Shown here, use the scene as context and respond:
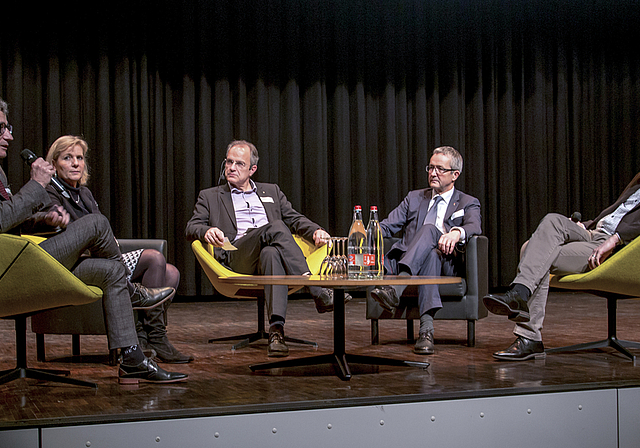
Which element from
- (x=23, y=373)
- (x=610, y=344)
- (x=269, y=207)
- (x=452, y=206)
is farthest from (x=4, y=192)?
(x=610, y=344)

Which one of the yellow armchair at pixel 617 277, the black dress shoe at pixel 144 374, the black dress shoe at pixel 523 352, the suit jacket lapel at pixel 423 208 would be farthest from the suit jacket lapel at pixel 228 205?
the yellow armchair at pixel 617 277

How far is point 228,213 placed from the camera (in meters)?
3.42

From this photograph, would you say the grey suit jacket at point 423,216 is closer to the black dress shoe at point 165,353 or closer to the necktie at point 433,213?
the necktie at point 433,213

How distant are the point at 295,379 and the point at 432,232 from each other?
1194 mm

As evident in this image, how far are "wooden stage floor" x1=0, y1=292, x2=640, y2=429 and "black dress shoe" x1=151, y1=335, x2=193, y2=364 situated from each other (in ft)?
0.23

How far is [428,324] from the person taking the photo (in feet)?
9.78

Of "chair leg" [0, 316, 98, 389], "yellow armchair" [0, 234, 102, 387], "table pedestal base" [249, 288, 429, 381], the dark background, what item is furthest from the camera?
the dark background

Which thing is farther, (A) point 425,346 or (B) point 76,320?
(A) point 425,346

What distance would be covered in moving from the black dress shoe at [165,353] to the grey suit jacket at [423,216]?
1.26 meters

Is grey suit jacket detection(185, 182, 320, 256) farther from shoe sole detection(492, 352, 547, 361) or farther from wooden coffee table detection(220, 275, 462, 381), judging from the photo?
shoe sole detection(492, 352, 547, 361)

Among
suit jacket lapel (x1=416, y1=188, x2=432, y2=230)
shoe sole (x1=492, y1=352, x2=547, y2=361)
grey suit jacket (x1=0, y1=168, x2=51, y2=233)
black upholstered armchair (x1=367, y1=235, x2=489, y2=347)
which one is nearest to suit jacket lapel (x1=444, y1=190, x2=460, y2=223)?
suit jacket lapel (x1=416, y1=188, x2=432, y2=230)

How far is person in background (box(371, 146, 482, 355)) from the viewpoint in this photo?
3039 mm

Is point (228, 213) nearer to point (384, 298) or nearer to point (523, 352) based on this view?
point (384, 298)

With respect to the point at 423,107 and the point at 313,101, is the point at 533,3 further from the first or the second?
the point at 313,101
